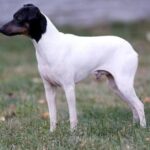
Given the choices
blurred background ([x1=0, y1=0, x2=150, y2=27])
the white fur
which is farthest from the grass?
blurred background ([x1=0, y1=0, x2=150, y2=27])

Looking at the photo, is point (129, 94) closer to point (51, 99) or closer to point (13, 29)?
point (51, 99)

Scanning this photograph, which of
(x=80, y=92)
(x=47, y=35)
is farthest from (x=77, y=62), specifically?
(x=80, y=92)

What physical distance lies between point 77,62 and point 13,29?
29.6 inches

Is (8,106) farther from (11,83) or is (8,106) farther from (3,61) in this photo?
(3,61)

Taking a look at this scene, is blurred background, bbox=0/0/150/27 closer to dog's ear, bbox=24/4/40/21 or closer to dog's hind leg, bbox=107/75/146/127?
dog's hind leg, bbox=107/75/146/127

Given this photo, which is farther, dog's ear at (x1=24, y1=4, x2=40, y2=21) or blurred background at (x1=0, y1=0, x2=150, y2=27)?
blurred background at (x1=0, y1=0, x2=150, y2=27)

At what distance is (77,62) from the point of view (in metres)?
7.32

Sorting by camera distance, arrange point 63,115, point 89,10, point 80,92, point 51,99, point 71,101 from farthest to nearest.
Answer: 1. point 89,10
2. point 80,92
3. point 63,115
4. point 51,99
5. point 71,101

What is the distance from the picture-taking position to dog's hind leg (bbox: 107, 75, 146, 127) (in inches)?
299

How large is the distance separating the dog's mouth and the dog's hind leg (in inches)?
46.2

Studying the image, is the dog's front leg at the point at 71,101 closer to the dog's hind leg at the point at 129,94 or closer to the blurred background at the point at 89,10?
the dog's hind leg at the point at 129,94

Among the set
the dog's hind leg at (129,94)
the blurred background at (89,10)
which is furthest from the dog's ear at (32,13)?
the blurred background at (89,10)

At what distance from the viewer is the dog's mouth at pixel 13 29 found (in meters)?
7.11

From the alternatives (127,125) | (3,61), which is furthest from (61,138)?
(3,61)
